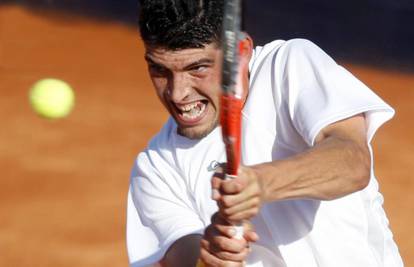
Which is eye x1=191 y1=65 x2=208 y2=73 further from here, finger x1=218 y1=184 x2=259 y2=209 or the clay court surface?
the clay court surface

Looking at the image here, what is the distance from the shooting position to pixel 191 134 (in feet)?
14.1

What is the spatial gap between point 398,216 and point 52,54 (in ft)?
16.3

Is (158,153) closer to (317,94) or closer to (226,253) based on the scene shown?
(317,94)

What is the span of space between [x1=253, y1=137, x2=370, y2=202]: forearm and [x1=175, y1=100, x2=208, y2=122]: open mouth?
0.56 m

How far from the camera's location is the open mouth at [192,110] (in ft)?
13.6

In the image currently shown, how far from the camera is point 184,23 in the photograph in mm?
4086

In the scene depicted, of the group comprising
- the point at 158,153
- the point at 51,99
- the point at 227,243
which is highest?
the point at 227,243

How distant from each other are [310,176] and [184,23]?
80cm

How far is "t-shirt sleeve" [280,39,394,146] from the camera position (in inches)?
155

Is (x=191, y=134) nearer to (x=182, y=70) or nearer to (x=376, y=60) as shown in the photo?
(x=182, y=70)

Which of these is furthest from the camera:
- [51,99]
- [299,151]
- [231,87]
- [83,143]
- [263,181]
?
[83,143]

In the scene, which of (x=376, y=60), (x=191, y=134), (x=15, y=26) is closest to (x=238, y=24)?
(x=191, y=134)

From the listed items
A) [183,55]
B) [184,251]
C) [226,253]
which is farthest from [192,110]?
[226,253]

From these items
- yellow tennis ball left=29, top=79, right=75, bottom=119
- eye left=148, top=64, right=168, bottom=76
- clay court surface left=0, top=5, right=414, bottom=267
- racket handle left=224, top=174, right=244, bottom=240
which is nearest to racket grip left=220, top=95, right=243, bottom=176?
racket handle left=224, top=174, right=244, bottom=240
